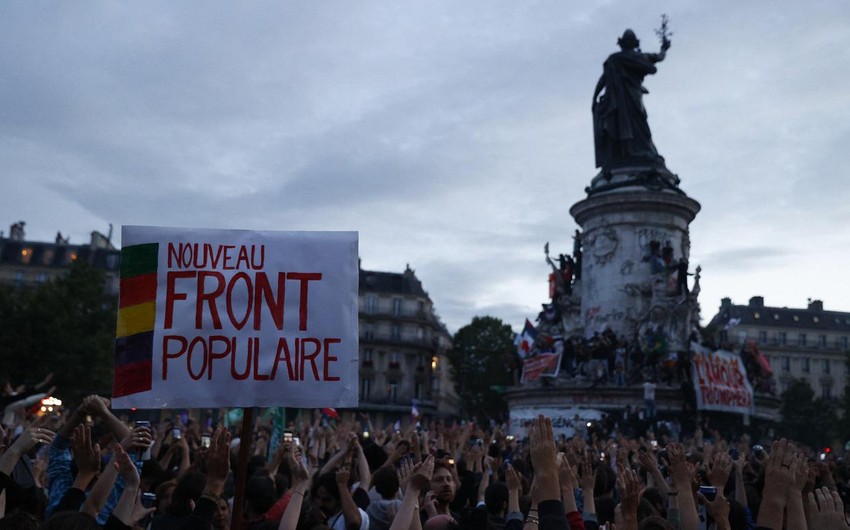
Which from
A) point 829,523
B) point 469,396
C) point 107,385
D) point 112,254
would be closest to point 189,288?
point 829,523

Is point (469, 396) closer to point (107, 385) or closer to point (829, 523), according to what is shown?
point (107, 385)

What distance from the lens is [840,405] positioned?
233ft

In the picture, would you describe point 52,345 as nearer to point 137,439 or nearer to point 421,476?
point 137,439

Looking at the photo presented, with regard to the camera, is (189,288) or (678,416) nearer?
(189,288)

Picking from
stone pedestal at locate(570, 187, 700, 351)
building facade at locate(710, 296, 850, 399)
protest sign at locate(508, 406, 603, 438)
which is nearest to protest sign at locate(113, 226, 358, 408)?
protest sign at locate(508, 406, 603, 438)

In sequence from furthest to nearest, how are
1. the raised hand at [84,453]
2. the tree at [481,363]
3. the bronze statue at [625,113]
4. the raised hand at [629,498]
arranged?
the tree at [481,363]
the bronze statue at [625,113]
the raised hand at [84,453]
the raised hand at [629,498]

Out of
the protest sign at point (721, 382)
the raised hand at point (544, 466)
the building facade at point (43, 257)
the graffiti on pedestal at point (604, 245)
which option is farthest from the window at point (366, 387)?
the raised hand at point (544, 466)

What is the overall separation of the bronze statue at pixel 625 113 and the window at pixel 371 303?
4719 cm

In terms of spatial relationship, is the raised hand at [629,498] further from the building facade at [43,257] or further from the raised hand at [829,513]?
the building facade at [43,257]

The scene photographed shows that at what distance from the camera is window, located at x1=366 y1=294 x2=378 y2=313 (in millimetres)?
85812

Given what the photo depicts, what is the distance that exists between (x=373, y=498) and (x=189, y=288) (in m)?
2.77

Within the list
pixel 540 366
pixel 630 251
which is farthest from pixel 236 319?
pixel 630 251

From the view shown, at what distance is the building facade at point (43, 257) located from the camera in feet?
255

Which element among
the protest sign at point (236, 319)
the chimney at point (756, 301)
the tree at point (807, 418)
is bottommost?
the tree at point (807, 418)
